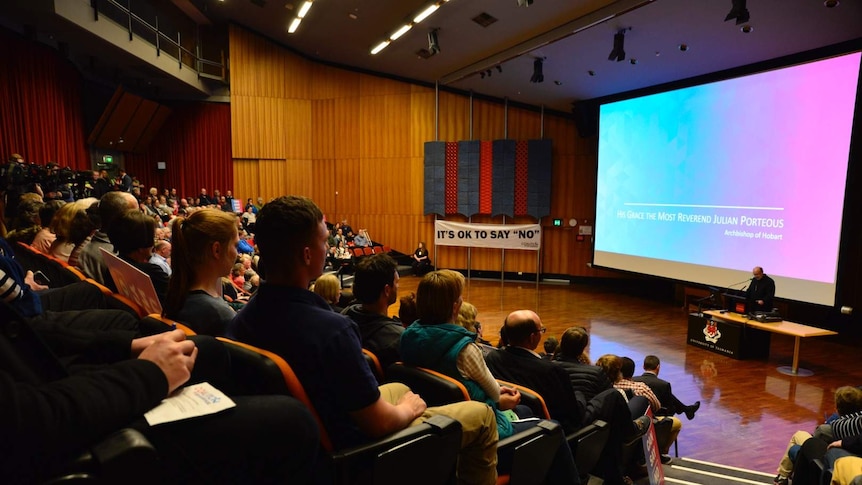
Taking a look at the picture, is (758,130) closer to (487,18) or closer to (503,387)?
(487,18)

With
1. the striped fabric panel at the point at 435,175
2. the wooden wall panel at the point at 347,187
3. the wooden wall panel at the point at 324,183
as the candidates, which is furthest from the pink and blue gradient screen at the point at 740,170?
the wooden wall panel at the point at 324,183

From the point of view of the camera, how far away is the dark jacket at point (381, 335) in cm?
207

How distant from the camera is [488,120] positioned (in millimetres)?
11945

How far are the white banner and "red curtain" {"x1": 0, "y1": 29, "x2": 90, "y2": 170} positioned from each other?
7580 millimetres

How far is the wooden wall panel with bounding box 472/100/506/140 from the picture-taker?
1184cm

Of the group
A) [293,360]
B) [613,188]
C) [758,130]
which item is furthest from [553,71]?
[293,360]

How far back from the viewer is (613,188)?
31.7 feet

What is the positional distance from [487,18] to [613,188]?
3.98 m

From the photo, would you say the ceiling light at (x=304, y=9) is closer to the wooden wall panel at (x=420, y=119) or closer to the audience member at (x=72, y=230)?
the wooden wall panel at (x=420, y=119)

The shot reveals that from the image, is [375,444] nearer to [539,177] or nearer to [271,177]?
[539,177]

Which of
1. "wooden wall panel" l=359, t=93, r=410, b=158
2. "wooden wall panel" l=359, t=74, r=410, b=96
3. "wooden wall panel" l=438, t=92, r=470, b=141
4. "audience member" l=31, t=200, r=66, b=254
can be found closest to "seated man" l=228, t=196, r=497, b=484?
"audience member" l=31, t=200, r=66, b=254

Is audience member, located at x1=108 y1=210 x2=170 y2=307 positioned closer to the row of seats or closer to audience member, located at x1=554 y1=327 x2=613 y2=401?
the row of seats

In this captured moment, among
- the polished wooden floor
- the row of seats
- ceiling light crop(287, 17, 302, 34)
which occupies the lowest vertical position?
the polished wooden floor

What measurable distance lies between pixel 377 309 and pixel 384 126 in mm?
11129
